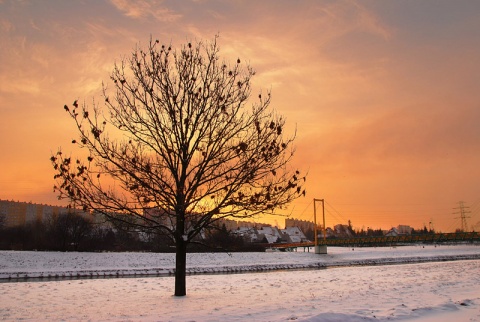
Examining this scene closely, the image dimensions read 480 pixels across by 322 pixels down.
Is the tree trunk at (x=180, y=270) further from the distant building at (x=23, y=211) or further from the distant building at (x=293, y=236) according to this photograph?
the distant building at (x=293, y=236)

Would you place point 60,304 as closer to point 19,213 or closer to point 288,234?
point 19,213

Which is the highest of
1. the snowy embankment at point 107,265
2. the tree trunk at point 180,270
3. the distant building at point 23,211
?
the distant building at point 23,211

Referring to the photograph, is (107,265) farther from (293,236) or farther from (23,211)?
(293,236)

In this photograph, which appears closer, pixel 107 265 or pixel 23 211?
pixel 107 265

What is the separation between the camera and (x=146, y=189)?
45.1 ft

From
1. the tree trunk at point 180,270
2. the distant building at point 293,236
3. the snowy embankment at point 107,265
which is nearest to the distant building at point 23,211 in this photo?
the distant building at point 293,236

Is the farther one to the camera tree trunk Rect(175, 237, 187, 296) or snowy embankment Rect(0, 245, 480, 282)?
snowy embankment Rect(0, 245, 480, 282)

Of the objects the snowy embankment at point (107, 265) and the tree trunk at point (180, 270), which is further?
the snowy embankment at point (107, 265)

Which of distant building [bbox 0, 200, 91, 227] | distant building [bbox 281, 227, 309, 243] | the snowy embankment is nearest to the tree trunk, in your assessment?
the snowy embankment

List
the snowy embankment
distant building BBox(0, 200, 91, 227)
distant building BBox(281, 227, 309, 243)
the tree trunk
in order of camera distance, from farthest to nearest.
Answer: distant building BBox(281, 227, 309, 243)
distant building BBox(0, 200, 91, 227)
the snowy embankment
the tree trunk

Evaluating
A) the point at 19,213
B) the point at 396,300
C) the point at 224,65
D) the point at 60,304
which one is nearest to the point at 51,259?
the point at 60,304

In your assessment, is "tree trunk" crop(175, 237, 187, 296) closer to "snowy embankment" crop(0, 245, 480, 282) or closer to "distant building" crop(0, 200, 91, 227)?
"snowy embankment" crop(0, 245, 480, 282)

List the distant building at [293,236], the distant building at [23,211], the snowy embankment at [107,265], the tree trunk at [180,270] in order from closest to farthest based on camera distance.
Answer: the tree trunk at [180,270]
the snowy embankment at [107,265]
the distant building at [23,211]
the distant building at [293,236]

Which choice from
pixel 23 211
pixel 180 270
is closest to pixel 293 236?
pixel 23 211
